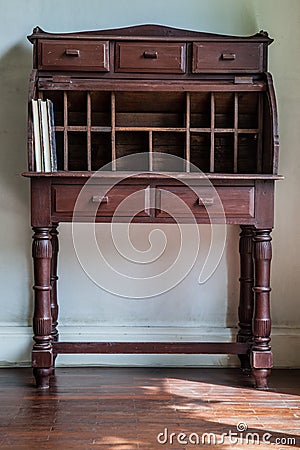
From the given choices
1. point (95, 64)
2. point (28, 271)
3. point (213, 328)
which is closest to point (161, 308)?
point (213, 328)

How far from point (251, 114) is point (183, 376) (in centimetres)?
119

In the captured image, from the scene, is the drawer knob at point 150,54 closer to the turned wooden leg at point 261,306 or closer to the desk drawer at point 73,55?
the desk drawer at point 73,55

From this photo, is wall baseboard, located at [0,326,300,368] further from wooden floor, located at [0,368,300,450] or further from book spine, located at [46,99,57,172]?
book spine, located at [46,99,57,172]

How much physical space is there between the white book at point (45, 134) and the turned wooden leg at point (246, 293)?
0.92 m

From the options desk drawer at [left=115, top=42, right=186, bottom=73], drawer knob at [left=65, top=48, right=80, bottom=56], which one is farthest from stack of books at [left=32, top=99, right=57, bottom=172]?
desk drawer at [left=115, top=42, right=186, bottom=73]

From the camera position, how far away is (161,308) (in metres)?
2.88

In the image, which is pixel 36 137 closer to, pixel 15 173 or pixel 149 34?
pixel 15 173

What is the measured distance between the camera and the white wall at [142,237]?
2.82 meters

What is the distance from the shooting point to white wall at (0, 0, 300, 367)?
2.82 metres

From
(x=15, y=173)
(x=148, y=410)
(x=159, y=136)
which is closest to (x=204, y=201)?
(x=159, y=136)

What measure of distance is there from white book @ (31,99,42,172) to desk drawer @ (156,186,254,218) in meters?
0.48

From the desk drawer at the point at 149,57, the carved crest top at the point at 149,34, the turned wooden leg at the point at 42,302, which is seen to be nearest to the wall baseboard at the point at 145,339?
the turned wooden leg at the point at 42,302

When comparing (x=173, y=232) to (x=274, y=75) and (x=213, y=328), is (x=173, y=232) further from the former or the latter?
(x=274, y=75)

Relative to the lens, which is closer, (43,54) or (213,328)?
(43,54)
